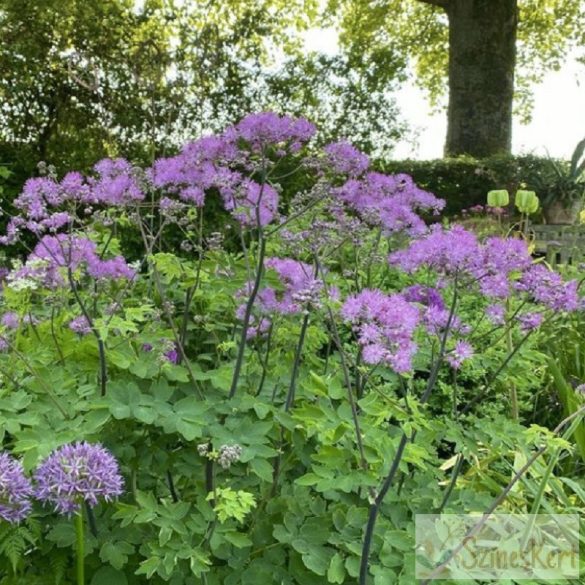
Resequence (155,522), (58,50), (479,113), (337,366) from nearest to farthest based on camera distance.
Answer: (155,522) → (337,366) → (58,50) → (479,113)

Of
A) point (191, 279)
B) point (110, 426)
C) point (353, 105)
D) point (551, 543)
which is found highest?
point (353, 105)

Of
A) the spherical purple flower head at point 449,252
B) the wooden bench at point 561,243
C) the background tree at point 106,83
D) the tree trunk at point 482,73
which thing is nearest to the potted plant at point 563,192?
the wooden bench at point 561,243

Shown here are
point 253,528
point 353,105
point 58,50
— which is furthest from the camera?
point 353,105

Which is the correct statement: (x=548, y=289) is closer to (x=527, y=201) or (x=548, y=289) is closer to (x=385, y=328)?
(x=385, y=328)

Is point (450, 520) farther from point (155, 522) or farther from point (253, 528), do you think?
point (155, 522)

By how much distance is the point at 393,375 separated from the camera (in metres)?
2.16

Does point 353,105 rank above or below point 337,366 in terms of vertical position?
above

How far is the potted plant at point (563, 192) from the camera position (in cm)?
969

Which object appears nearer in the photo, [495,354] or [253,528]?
[253,528]

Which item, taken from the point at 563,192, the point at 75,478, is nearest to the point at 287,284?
the point at 75,478

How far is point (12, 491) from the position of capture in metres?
1.18

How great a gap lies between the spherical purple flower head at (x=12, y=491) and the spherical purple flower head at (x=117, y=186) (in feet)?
3.33

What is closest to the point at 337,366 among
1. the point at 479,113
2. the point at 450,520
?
the point at 450,520

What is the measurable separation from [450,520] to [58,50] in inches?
258
